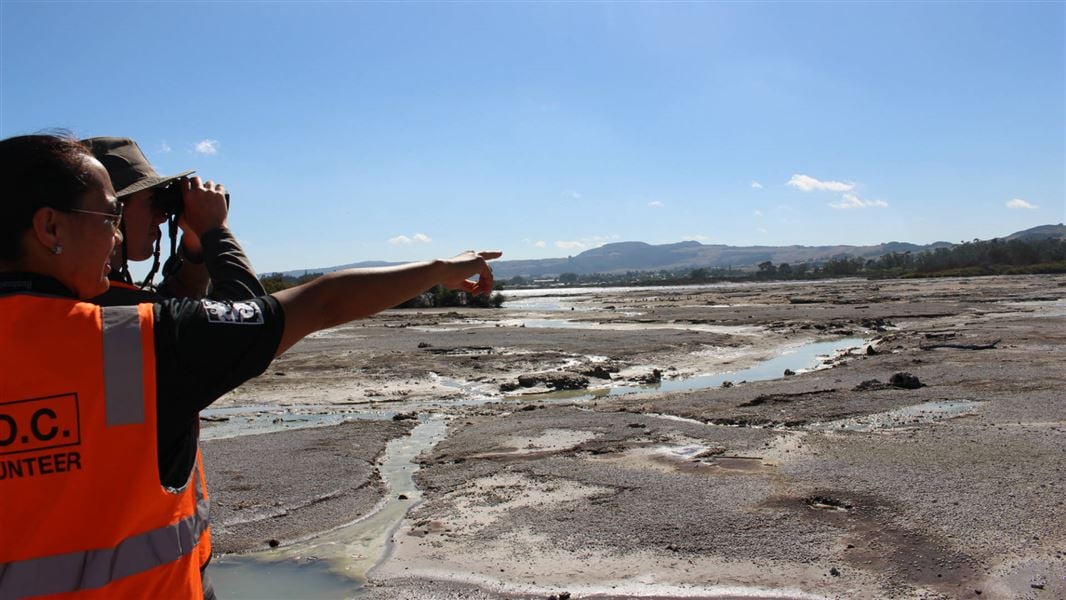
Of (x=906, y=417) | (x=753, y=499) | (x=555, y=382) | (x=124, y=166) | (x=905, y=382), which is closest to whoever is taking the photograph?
(x=124, y=166)

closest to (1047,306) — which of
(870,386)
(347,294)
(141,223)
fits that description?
(870,386)

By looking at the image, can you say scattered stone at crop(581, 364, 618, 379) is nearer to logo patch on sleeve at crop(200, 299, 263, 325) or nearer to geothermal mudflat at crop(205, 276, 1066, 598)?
geothermal mudflat at crop(205, 276, 1066, 598)

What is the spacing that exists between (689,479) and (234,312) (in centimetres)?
658

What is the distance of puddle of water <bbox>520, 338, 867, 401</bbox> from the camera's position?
50.5ft

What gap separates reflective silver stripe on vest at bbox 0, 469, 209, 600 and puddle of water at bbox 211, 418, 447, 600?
4121 millimetres

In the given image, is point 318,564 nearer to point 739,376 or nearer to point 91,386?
point 91,386

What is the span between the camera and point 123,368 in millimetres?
1453

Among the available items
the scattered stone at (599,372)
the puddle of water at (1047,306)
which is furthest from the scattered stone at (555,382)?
the puddle of water at (1047,306)

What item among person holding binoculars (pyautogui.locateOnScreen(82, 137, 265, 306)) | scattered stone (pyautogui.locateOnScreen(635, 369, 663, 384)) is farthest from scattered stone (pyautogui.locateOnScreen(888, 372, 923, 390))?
person holding binoculars (pyautogui.locateOnScreen(82, 137, 265, 306))

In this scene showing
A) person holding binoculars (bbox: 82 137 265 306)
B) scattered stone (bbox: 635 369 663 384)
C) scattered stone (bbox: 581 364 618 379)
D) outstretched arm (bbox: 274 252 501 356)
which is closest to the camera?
outstretched arm (bbox: 274 252 501 356)

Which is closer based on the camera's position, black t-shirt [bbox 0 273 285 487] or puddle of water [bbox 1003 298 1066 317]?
black t-shirt [bbox 0 273 285 487]

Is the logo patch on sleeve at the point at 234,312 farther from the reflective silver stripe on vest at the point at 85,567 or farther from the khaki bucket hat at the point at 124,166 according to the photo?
the khaki bucket hat at the point at 124,166

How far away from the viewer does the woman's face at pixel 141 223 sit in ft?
6.85

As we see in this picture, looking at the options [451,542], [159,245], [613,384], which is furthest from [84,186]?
[613,384]
